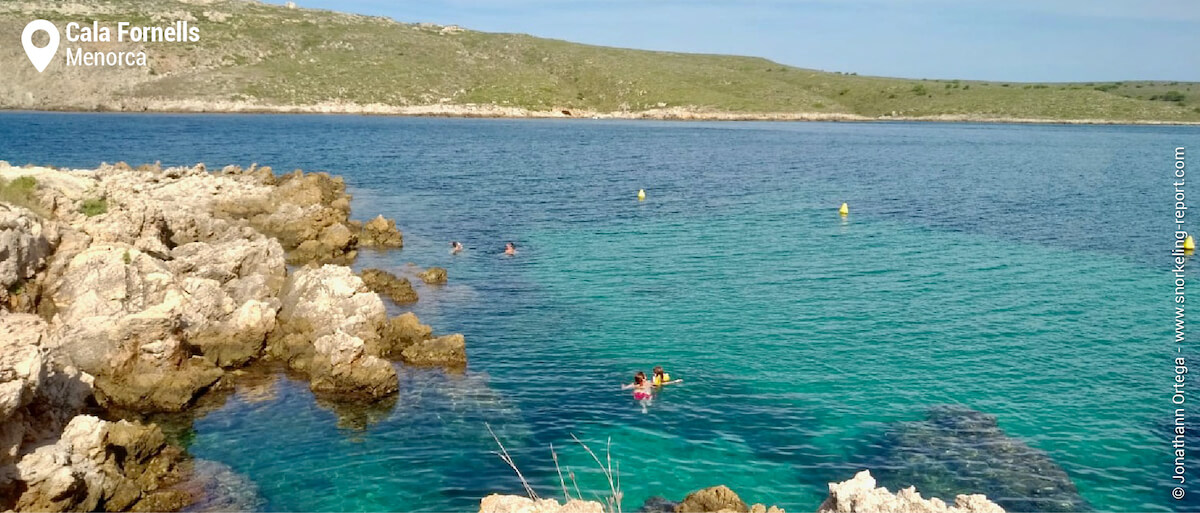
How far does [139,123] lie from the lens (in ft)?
414

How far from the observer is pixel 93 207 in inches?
1232

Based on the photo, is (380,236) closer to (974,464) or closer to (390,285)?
(390,285)

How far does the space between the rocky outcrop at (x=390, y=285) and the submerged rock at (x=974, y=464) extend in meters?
21.4

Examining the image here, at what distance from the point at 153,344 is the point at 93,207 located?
1037 cm

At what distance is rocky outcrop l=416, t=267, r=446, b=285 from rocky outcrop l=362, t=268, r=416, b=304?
1141 mm

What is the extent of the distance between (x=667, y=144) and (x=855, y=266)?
82.4m

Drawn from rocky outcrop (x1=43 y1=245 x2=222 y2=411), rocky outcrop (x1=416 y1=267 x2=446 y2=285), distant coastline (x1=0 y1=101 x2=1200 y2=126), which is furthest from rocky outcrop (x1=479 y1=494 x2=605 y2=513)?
distant coastline (x1=0 y1=101 x2=1200 y2=126)

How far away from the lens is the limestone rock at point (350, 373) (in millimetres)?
24750

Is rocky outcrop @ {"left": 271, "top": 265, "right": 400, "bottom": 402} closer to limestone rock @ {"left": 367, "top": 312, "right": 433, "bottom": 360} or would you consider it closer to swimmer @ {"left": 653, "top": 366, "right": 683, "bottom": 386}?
limestone rock @ {"left": 367, "top": 312, "right": 433, "bottom": 360}

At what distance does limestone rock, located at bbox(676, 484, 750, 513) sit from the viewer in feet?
56.2

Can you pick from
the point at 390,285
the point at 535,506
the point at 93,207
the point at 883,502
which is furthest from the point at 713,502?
the point at 93,207

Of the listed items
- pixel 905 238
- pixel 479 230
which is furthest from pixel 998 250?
pixel 479 230

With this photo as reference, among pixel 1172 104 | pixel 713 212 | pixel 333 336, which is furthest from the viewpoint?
pixel 1172 104

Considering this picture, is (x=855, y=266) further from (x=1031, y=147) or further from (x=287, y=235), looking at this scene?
(x=1031, y=147)
